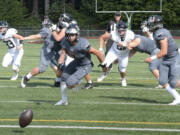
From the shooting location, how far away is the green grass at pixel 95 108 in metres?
6.54

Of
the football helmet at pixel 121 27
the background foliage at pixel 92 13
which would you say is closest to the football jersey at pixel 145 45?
the football helmet at pixel 121 27

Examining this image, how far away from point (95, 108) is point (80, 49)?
103 cm

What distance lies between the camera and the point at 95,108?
8031 millimetres

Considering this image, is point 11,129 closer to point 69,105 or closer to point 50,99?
point 69,105

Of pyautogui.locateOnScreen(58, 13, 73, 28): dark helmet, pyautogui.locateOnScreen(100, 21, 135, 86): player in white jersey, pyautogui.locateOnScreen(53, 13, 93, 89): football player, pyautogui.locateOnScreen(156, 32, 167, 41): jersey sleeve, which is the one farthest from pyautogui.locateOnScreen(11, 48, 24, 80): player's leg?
pyautogui.locateOnScreen(156, 32, 167, 41): jersey sleeve

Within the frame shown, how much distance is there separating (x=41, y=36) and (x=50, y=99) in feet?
7.04

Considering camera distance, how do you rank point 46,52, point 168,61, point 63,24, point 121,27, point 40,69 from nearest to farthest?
point 168,61 < point 63,24 < point 121,27 < point 40,69 < point 46,52

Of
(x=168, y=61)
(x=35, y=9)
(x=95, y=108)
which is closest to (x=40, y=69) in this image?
(x=95, y=108)

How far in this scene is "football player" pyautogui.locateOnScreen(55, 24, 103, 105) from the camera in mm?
7961

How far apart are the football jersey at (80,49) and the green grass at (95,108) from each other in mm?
794

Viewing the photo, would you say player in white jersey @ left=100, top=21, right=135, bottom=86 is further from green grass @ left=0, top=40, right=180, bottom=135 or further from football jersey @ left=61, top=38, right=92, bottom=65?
football jersey @ left=61, top=38, right=92, bottom=65

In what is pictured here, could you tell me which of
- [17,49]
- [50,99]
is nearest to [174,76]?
[50,99]

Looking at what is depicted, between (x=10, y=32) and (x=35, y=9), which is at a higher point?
(x=10, y=32)

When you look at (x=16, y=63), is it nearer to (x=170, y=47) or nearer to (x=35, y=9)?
(x=170, y=47)
